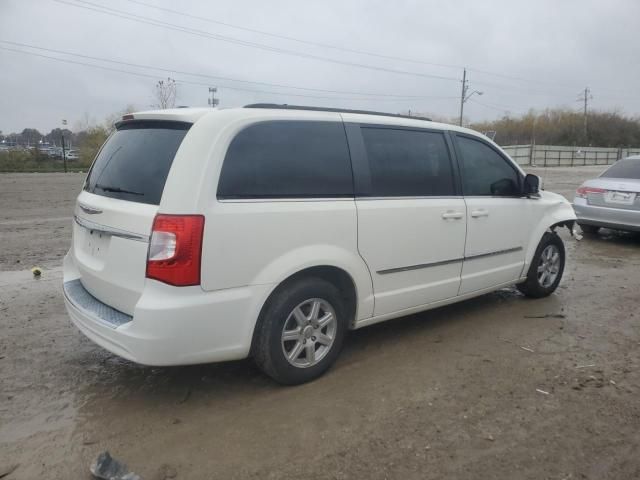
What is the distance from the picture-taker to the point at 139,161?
10.6 feet

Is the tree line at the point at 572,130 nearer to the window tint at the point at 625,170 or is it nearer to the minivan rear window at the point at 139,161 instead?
the window tint at the point at 625,170

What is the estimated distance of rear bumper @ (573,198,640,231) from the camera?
8.30m

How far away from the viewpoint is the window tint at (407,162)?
3723mm

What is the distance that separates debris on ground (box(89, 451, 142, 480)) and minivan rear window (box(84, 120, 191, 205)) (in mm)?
1401

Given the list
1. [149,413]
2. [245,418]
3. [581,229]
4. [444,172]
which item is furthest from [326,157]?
[581,229]

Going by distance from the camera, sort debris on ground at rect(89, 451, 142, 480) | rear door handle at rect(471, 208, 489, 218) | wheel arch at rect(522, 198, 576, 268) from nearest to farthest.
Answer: debris on ground at rect(89, 451, 142, 480) → rear door handle at rect(471, 208, 489, 218) → wheel arch at rect(522, 198, 576, 268)

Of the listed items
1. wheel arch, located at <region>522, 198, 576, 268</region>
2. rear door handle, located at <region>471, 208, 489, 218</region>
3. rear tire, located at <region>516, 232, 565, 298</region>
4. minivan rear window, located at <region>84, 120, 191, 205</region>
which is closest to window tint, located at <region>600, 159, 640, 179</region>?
wheel arch, located at <region>522, 198, 576, 268</region>

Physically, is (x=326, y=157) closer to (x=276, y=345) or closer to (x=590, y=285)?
(x=276, y=345)

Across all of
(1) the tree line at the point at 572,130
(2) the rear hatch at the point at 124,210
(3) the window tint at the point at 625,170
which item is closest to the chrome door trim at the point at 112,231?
(2) the rear hatch at the point at 124,210

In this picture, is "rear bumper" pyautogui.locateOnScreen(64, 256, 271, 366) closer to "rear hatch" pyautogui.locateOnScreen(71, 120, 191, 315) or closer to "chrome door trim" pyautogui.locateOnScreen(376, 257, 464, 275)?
"rear hatch" pyautogui.locateOnScreen(71, 120, 191, 315)

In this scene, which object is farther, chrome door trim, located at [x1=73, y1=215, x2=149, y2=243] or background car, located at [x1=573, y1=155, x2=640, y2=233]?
background car, located at [x1=573, y1=155, x2=640, y2=233]

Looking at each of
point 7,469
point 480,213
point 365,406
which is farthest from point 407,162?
point 7,469

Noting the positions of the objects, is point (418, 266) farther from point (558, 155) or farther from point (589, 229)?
point (558, 155)

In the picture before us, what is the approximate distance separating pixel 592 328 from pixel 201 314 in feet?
11.9
